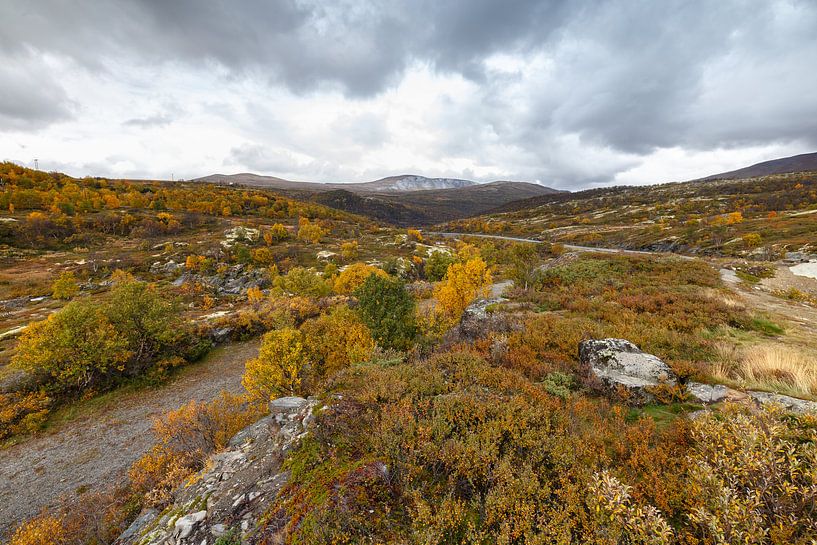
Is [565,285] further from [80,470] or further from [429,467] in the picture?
[80,470]

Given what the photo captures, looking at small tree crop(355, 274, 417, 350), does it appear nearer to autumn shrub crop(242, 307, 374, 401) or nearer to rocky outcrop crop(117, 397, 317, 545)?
autumn shrub crop(242, 307, 374, 401)

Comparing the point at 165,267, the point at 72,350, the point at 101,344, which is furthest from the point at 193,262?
the point at 72,350

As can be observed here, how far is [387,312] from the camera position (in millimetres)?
21781

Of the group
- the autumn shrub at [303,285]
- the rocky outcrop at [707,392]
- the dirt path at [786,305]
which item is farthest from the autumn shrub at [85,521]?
the autumn shrub at [303,285]

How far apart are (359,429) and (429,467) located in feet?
7.74

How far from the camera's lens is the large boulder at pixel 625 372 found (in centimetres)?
916

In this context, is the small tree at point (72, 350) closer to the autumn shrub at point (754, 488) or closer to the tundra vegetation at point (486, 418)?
the tundra vegetation at point (486, 418)

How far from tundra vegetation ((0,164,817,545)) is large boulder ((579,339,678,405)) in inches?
12.9

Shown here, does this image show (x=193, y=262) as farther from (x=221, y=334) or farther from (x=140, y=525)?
(x=140, y=525)

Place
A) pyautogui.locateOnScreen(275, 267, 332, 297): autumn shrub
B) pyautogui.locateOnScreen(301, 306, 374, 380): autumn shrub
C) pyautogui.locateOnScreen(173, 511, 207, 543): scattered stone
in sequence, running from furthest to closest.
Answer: pyautogui.locateOnScreen(275, 267, 332, 297): autumn shrub
pyautogui.locateOnScreen(301, 306, 374, 380): autumn shrub
pyautogui.locateOnScreen(173, 511, 207, 543): scattered stone

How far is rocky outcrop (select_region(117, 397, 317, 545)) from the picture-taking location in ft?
22.8

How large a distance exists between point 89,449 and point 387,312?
868 inches

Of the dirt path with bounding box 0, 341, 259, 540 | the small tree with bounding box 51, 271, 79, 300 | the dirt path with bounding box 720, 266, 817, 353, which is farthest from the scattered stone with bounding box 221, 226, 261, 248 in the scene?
the dirt path with bounding box 720, 266, 817, 353

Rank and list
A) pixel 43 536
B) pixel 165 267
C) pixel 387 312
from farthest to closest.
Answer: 1. pixel 165 267
2. pixel 387 312
3. pixel 43 536
